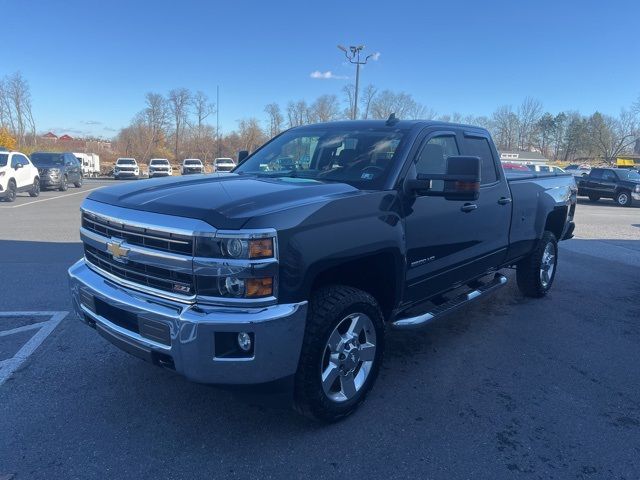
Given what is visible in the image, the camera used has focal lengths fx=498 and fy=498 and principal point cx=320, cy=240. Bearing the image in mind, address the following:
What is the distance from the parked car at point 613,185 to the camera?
2170 centimetres

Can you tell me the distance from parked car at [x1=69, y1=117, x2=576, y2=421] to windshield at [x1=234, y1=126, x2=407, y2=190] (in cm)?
2

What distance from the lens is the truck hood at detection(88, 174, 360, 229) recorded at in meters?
2.66

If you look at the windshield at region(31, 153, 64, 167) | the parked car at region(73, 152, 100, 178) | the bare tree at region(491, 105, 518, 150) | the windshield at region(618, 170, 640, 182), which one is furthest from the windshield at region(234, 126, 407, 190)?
the bare tree at region(491, 105, 518, 150)

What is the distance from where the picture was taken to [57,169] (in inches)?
883

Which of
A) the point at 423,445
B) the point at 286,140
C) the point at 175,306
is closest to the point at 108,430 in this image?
the point at 175,306

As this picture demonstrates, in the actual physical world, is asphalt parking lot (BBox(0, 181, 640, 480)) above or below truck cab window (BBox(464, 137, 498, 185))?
below

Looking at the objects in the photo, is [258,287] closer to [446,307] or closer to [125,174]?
[446,307]

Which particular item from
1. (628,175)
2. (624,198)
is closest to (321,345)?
(624,198)

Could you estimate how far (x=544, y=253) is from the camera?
19.9 feet

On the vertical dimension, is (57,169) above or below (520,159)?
below

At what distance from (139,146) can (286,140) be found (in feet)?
224

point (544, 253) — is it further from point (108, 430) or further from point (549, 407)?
point (108, 430)

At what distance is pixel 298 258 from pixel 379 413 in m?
1.37

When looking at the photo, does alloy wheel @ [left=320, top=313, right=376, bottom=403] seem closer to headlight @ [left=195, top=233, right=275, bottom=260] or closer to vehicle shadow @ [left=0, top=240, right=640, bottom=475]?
vehicle shadow @ [left=0, top=240, right=640, bottom=475]
